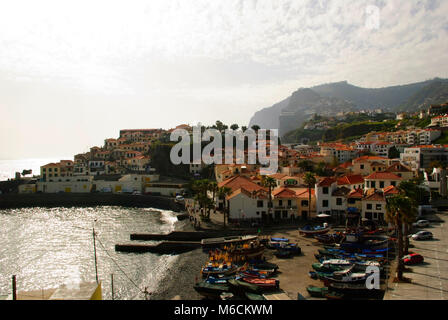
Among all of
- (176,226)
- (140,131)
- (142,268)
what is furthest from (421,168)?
(140,131)

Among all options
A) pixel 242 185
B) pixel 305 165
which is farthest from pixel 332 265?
pixel 305 165

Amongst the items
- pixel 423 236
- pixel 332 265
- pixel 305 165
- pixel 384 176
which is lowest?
pixel 332 265

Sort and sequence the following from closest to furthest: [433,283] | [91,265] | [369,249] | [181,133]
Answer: [433,283] < [369,249] < [91,265] < [181,133]

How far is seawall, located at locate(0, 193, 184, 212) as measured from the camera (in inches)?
2980

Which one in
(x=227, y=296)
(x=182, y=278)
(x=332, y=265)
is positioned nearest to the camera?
(x=227, y=296)

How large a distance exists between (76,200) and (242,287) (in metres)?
67.2

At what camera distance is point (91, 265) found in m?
35.3

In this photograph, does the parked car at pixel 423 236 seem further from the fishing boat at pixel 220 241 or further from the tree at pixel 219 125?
the tree at pixel 219 125

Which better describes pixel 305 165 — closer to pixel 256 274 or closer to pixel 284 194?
pixel 284 194

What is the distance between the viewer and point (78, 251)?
1597 inches

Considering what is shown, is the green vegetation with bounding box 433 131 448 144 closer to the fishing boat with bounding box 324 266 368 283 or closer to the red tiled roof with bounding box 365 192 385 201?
the red tiled roof with bounding box 365 192 385 201

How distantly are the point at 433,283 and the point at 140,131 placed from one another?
12666 centimetres

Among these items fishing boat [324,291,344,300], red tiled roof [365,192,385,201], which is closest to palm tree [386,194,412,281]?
fishing boat [324,291,344,300]
